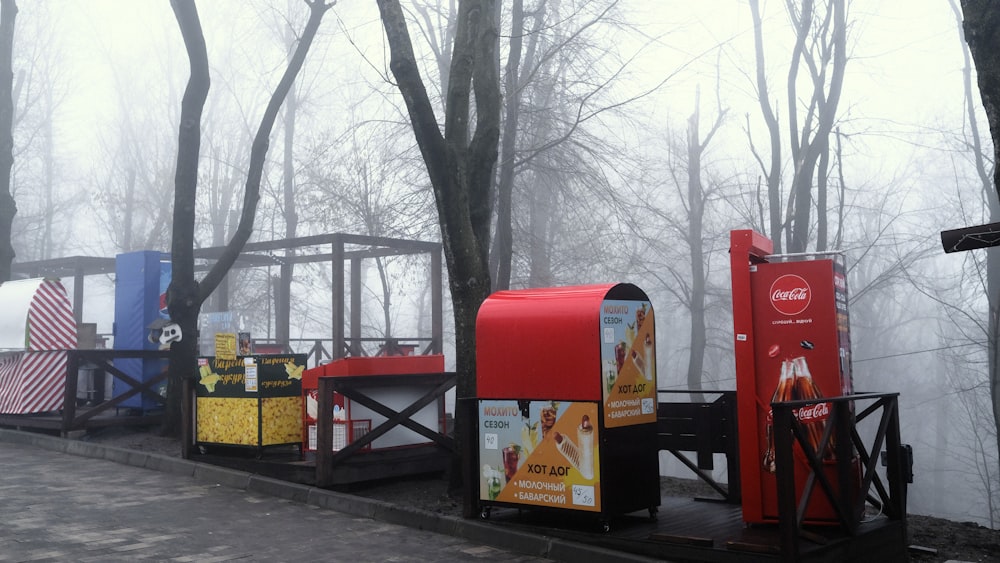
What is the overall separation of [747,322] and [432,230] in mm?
14750

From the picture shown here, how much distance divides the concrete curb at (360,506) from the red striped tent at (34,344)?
130 cm

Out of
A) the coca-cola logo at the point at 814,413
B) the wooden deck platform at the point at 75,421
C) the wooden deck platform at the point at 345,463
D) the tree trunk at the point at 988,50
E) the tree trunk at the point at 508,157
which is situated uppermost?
the tree trunk at the point at 508,157

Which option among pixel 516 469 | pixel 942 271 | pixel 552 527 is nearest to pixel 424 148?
pixel 516 469

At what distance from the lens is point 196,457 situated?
11.3m

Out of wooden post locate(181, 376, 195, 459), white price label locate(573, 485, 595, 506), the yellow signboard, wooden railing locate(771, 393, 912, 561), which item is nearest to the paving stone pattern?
white price label locate(573, 485, 595, 506)

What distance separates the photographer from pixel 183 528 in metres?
7.68

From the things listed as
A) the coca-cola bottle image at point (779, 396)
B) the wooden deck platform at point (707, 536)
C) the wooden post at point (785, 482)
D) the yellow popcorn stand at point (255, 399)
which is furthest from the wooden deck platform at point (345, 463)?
the wooden post at point (785, 482)

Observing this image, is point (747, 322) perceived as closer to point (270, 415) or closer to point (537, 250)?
point (270, 415)

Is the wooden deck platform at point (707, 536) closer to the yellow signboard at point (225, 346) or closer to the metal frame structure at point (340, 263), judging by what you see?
the yellow signboard at point (225, 346)

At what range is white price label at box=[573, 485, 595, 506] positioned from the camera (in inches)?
276

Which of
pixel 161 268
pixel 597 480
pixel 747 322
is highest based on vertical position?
pixel 161 268

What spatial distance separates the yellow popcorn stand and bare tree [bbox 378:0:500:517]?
242 cm

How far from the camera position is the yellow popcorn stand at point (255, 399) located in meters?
10.5

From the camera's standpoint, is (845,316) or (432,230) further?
(432,230)
